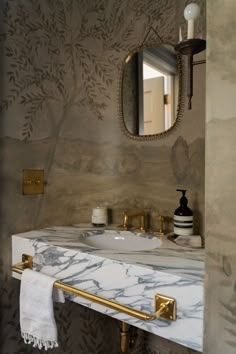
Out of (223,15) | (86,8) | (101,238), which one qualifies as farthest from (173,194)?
(86,8)

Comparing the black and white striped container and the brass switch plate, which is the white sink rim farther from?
the brass switch plate

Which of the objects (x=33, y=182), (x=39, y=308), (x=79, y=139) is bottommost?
(x=39, y=308)

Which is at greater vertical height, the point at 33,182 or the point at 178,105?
the point at 178,105

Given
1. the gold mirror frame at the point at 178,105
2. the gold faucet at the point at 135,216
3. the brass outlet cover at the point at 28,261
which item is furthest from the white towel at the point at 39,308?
the gold mirror frame at the point at 178,105

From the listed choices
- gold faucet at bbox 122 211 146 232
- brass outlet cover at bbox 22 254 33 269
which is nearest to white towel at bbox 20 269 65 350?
brass outlet cover at bbox 22 254 33 269

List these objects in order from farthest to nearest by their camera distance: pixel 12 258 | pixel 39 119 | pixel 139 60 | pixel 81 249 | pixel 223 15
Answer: pixel 139 60 < pixel 39 119 < pixel 12 258 < pixel 81 249 < pixel 223 15

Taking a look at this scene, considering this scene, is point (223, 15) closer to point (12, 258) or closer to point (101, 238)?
point (101, 238)

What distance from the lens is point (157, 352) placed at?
59.8 inches

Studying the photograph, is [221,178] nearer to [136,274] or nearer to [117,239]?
[136,274]

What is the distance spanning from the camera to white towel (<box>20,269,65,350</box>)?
3.45ft

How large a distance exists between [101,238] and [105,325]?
22.7 inches

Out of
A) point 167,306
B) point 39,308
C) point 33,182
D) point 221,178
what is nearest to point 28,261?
point 39,308

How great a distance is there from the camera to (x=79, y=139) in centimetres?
152

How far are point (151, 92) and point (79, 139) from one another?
0.43m
